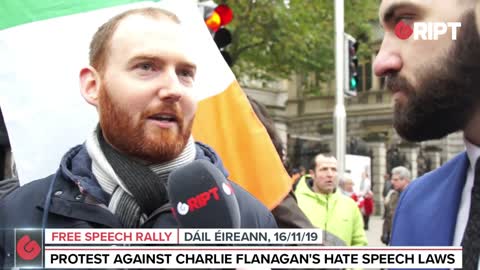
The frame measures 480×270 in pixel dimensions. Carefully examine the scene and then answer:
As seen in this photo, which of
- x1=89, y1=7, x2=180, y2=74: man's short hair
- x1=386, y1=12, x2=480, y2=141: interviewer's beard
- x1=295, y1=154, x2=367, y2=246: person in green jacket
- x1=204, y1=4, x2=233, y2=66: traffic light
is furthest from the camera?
x1=295, y1=154, x2=367, y2=246: person in green jacket

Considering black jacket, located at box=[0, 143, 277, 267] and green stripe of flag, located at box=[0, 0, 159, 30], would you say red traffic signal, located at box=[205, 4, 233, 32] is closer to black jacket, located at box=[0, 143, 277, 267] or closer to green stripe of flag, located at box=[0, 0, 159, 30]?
green stripe of flag, located at box=[0, 0, 159, 30]

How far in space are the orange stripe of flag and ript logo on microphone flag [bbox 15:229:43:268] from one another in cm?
31

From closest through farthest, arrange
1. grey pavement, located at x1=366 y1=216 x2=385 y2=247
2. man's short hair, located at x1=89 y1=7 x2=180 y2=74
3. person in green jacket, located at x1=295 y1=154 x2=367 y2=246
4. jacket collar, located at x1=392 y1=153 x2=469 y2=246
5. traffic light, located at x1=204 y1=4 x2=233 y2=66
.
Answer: jacket collar, located at x1=392 y1=153 x2=469 y2=246, man's short hair, located at x1=89 y1=7 x2=180 y2=74, grey pavement, located at x1=366 y1=216 x2=385 y2=247, traffic light, located at x1=204 y1=4 x2=233 y2=66, person in green jacket, located at x1=295 y1=154 x2=367 y2=246

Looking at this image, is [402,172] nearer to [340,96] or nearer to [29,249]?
[340,96]

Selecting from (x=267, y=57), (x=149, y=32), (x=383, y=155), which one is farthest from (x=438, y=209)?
(x=267, y=57)

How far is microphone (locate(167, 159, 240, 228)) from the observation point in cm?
119

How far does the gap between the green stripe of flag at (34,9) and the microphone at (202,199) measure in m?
0.40

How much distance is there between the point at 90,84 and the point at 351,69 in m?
0.47

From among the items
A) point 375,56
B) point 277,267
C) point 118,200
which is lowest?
point 277,267

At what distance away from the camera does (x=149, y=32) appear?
4.43ft

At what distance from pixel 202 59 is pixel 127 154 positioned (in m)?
0.23

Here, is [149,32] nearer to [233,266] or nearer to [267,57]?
[233,266]

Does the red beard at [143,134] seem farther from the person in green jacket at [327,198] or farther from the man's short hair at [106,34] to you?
the person in green jacket at [327,198]

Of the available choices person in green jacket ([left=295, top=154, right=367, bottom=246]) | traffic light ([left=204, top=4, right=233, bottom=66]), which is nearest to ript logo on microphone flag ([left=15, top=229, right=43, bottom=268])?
traffic light ([left=204, top=4, right=233, bottom=66])
